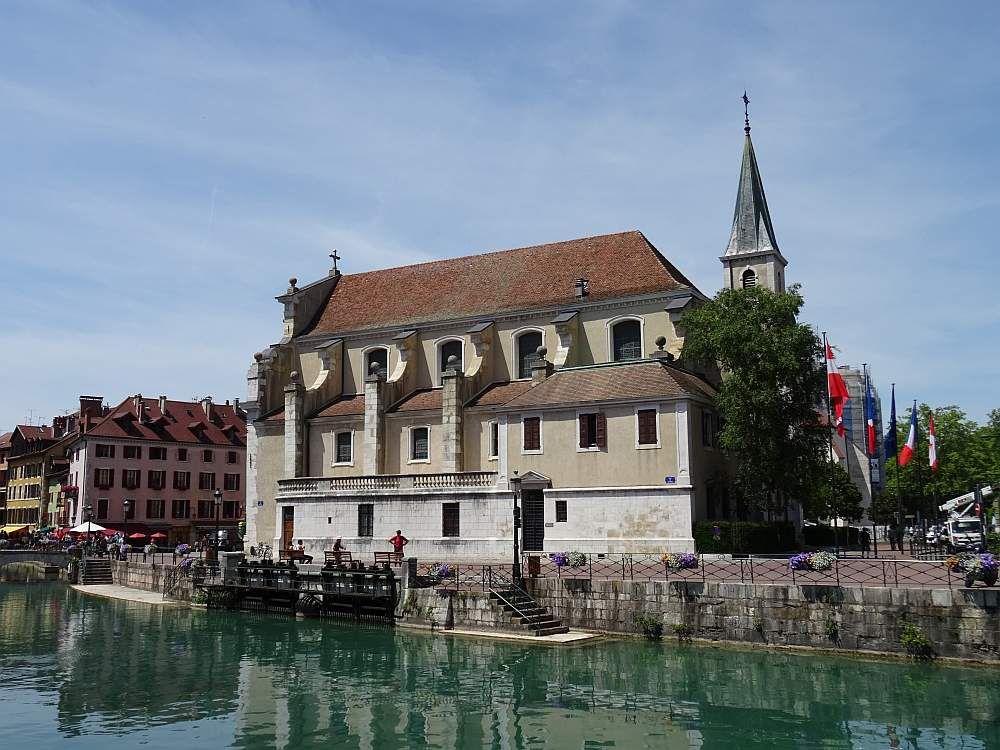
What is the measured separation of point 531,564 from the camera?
103 ft

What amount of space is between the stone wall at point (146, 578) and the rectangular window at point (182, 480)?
79.3 feet

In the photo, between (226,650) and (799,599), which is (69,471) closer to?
(226,650)

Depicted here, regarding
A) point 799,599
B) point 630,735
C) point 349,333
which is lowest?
point 630,735

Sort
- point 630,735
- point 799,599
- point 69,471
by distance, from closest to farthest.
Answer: point 630,735 < point 799,599 < point 69,471

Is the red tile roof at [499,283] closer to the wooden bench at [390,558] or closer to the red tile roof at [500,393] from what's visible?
the red tile roof at [500,393]

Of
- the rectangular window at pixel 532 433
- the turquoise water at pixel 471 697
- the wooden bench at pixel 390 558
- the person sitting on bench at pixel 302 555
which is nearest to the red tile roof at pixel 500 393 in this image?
the rectangular window at pixel 532 433

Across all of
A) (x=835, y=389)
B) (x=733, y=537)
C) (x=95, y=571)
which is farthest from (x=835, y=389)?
(x=95, y=571)

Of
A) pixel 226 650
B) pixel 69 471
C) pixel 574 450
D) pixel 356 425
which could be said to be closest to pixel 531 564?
pixel 574 450

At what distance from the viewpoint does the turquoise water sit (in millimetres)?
18875

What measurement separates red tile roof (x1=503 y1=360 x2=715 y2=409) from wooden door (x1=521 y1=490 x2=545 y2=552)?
393cm

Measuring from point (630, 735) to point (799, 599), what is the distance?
8965mm

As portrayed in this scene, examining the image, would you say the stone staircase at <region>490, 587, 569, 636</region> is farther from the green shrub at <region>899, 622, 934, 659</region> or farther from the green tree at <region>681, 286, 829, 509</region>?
the green tree at <region>681, 286, 829, 509</region>

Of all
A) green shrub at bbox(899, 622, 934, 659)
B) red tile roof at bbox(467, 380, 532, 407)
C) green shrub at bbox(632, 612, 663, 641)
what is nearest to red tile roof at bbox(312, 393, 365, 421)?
red tile roof at bbox(467, 380, 532, 407)

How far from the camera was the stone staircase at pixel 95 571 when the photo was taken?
52875mm
